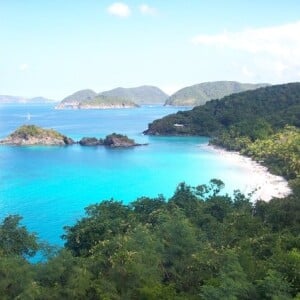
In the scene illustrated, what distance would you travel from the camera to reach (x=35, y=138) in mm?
75250

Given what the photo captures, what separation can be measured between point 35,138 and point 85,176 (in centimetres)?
3131

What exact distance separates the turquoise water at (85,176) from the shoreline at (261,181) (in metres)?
1.37

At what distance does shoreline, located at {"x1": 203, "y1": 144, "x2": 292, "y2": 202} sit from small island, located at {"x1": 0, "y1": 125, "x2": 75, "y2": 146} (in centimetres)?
2922

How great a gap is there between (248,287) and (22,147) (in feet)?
215

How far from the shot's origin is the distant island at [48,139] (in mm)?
73188

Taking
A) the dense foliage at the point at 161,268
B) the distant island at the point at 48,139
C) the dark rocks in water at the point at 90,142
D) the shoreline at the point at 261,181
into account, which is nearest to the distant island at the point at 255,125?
the shoreline at the point at 261,181

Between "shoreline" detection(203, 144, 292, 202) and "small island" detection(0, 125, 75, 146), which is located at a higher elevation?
"small island" detection(0, 125, 75, 146)

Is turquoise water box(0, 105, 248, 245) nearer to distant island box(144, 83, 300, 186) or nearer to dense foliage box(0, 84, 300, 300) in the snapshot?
distant island box(144, 83, 300, 186)

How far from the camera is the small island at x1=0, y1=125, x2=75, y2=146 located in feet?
244

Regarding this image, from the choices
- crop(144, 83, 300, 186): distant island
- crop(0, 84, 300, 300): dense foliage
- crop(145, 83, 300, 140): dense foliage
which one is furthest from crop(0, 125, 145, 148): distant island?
crop(0, 84, 300, 300): dense foliage

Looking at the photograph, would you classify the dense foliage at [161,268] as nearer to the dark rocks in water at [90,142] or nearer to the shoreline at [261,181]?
the shoreline at [261,181]

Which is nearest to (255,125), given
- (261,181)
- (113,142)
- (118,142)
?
(118,142)

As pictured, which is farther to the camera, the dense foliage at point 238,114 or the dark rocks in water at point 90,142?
the dense foliage at point 238,114

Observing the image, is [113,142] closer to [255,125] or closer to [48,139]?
[48,139]
